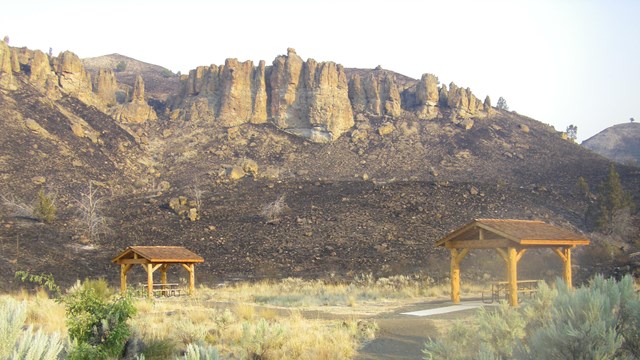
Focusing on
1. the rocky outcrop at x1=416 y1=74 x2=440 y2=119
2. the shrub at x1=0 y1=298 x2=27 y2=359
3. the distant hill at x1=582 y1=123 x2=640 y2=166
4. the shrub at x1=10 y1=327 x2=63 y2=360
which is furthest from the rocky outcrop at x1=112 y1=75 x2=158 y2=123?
the distant hill at x1=582 y1=123 x2=640 y2=166

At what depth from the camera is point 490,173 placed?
4959 centimetres

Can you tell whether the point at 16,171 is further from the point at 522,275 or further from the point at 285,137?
the point at 522,275

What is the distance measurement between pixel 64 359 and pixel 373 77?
→ 5632 cm

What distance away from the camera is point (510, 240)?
62.1 ft

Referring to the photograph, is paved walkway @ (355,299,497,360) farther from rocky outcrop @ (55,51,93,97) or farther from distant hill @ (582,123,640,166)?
distant hill @ (582,123,640,166)

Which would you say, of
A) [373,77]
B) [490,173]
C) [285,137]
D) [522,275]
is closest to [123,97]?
[285,137]

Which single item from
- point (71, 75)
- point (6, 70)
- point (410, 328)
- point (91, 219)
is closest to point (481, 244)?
point (410, 328)

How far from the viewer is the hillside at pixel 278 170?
37.4m

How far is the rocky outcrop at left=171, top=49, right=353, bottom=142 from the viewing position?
5694cm

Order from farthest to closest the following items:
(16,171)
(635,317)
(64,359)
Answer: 1. (16,171)
2. (64,359)
3. (635,317)

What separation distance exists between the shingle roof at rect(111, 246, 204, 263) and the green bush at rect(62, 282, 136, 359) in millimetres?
14329

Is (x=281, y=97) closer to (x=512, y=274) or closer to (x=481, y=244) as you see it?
(x=481, y=244)

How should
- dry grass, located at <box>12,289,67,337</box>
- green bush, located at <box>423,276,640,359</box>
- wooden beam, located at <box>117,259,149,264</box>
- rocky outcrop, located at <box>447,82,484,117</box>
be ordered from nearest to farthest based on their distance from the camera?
green bush, located at <box>423,276,640,359</box> < dry grass, located at <box>12,289,67,337</box> < wooden beam, located at <box>117,259,149,264</box> < rocky outcrop, located at <box>447,82,484,117</box>

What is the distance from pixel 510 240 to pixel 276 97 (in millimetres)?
41952
